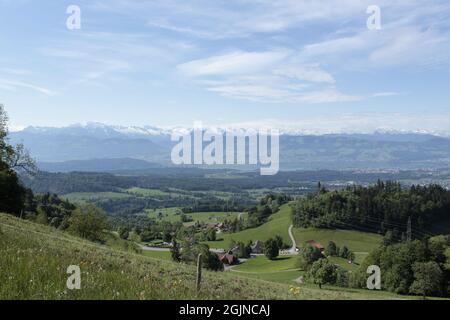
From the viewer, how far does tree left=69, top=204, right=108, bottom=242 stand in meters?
52.0

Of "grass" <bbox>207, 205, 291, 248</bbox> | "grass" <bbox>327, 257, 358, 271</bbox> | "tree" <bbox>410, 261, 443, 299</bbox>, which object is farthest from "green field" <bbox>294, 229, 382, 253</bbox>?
"tree" <bbox>410, 261, 443, 299</bbox>

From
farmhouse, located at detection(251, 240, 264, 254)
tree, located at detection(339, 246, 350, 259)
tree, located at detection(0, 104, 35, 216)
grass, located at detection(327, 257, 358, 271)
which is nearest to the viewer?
tree, located at detection(0, 104, 35, 216)

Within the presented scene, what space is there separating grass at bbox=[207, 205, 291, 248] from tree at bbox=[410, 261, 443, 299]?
89.1m

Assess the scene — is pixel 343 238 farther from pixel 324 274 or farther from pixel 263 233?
pixel 324 274

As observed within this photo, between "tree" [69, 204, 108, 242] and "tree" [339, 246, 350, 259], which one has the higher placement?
"tree" [69, 204, 108, 242]

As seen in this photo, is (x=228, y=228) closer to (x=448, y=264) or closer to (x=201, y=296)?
(x=448, y=264)

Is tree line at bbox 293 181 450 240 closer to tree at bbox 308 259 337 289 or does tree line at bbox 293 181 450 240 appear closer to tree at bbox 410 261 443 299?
tree at bbox 308 259 337 289

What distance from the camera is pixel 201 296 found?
311 inches

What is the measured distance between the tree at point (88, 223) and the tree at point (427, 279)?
3712 centimetres

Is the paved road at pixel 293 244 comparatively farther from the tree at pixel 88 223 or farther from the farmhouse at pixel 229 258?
the tree at pixel 88 223

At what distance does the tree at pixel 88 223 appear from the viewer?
171ft

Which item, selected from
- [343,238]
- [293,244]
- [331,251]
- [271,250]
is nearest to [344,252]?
[331,251]

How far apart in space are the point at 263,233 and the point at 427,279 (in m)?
108
